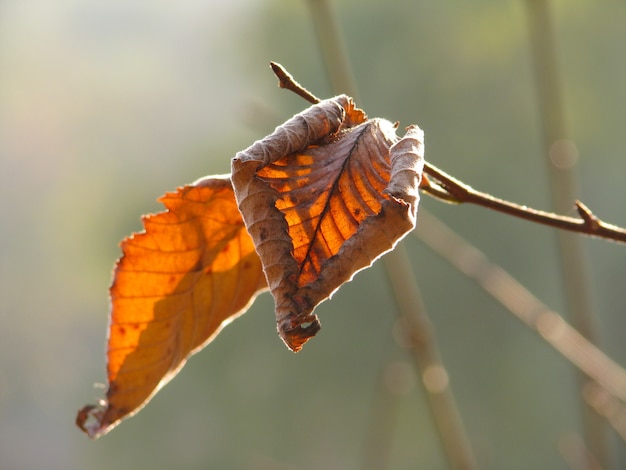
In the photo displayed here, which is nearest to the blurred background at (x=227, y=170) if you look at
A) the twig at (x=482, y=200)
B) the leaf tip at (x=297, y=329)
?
the twig at (x=482, y=200)

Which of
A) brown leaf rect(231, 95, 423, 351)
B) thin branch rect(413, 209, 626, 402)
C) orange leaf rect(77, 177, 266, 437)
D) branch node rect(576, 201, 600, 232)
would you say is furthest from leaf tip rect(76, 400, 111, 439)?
thin branch rect(413, 209, 626, 402)

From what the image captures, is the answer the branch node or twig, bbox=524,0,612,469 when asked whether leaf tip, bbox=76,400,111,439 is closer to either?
the branch node

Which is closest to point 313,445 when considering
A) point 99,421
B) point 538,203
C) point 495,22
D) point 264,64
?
point 538,203

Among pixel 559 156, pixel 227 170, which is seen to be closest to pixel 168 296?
pixel 559 156

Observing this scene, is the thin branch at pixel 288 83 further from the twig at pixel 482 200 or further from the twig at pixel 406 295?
the twig at pixel 406 295

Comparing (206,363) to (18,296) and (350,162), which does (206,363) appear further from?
(350,162)

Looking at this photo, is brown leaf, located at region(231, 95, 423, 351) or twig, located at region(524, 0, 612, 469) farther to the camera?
twig, located at region(524, 0, 612, 469)

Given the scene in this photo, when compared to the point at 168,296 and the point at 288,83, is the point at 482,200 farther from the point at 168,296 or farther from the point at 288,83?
the point at 168,296
